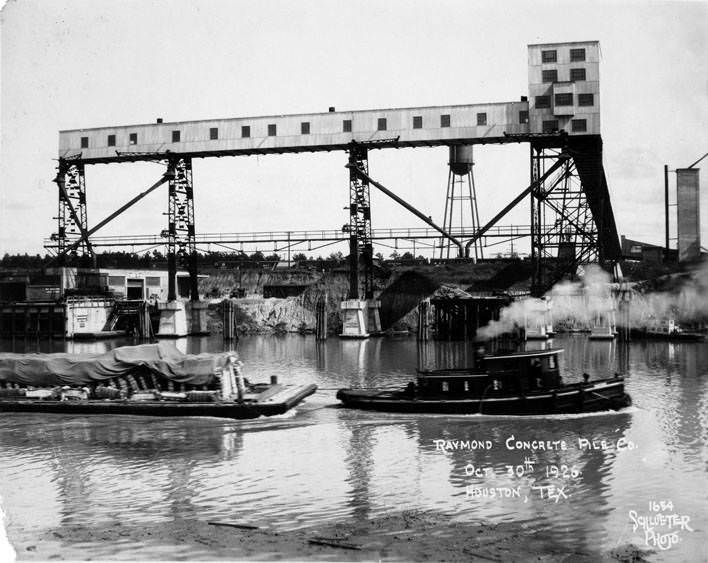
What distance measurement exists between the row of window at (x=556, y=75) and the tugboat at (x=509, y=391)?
3308cm

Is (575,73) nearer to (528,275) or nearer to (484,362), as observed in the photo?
(528,275)

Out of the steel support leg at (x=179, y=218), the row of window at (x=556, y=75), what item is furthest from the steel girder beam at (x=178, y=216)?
the row of window at (x=556, y=75)

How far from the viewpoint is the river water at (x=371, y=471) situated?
56.2 ft

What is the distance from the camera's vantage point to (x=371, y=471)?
20.8 m

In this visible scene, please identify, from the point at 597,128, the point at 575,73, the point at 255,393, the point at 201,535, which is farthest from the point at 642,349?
the point at 201,535

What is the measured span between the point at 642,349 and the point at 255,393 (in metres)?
32.6

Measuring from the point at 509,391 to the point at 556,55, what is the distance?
35799 millimetres

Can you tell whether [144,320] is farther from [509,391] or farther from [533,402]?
[533,402]

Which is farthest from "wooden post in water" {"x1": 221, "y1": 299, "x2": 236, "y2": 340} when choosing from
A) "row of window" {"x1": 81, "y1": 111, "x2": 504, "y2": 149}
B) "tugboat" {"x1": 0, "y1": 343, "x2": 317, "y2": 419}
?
"tugboat" {"x1": 0, "y1": 343, "x2": 317, "y2": 419}

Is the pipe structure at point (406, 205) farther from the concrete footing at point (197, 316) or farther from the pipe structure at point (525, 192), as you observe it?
the concrete footing at point (197, 316)

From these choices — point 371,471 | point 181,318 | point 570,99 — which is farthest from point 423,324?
point 371,471

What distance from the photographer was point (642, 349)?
53.9 meters

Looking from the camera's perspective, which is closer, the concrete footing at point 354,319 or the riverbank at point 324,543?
the riverbank at point 324,543

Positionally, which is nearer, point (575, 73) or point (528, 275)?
point (575, 73)
